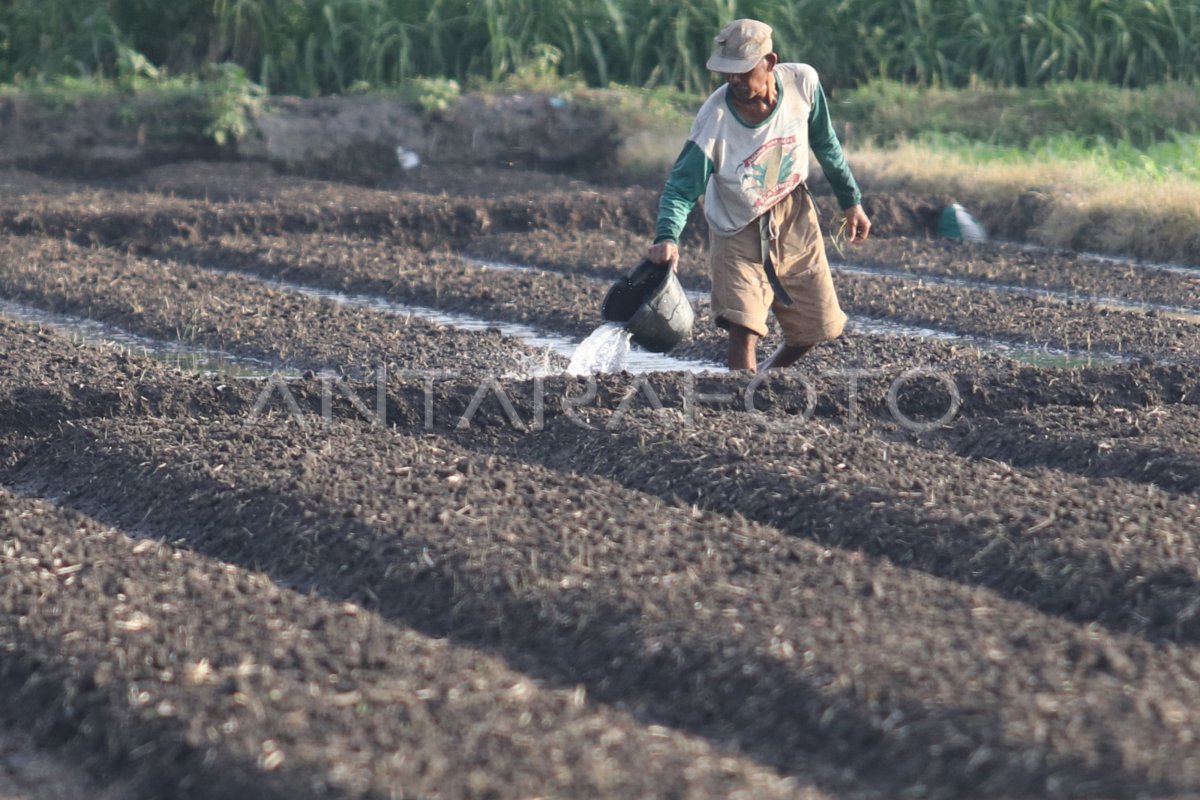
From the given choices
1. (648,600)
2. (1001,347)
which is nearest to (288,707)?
(648,600)

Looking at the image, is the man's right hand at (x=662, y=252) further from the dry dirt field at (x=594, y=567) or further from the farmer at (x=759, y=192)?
the dry dirt field at (x=594, y=567)

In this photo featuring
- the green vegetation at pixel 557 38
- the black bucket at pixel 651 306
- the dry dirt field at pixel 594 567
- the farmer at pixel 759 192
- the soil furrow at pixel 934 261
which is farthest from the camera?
the green vegetation at pixel 557 38

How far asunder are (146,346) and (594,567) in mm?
4674

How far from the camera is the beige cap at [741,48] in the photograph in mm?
5664

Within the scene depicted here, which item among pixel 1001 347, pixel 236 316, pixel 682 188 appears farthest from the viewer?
pixel 236 316

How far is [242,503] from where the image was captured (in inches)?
195

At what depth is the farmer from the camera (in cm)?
585

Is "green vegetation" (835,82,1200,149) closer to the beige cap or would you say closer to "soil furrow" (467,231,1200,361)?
"soil furrow" (467,231,1200,361)

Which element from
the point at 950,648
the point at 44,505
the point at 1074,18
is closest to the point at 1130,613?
the point at 950,648

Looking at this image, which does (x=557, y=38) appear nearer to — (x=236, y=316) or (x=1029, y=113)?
(x=1029, y=113)

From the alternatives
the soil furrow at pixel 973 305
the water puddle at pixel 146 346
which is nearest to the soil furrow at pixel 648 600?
the water puddle at pixel 146 346

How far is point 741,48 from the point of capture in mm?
5676

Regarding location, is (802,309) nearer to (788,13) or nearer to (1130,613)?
(1130,613)

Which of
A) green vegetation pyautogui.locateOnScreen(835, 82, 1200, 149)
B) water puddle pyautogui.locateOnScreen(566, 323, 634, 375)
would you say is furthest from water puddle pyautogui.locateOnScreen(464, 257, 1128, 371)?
green vegetation pyautogui.locateOnScreen(835, 82, 1200, 149)
